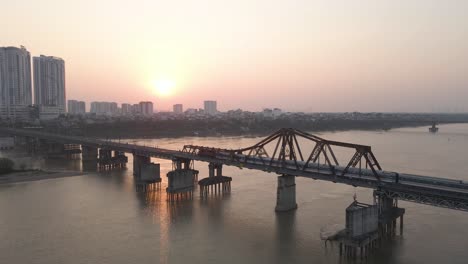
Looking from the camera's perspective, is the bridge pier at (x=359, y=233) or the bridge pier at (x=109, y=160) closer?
the bridge pier at (x=359, y=233)

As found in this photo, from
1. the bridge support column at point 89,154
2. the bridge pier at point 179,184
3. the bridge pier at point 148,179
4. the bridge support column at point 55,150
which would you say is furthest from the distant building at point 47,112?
the bridge pier at point 179,184

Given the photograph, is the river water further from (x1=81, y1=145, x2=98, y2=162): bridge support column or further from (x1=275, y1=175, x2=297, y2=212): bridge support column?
(x1=81, y1=145, x2=98, y2=162): bridge support column

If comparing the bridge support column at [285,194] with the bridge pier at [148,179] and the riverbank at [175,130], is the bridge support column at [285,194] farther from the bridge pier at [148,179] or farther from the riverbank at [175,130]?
the riverbank at [175,130]

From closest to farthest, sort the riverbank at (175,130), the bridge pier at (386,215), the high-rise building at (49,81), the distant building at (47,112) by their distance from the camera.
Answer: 1. the bridge pier at (386,215)
2. the riverbank at (175,130)
3. the distant building at (47,112)
4. the high-rise building at (49,81)

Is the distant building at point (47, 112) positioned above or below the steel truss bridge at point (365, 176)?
above

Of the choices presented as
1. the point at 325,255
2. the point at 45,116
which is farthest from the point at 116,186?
the point at 45,116

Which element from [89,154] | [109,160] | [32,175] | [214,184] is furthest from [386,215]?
[89,154]

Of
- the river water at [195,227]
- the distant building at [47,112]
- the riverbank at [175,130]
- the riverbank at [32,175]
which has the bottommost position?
the river water at [195,227]

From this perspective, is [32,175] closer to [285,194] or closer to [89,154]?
[89,154]
